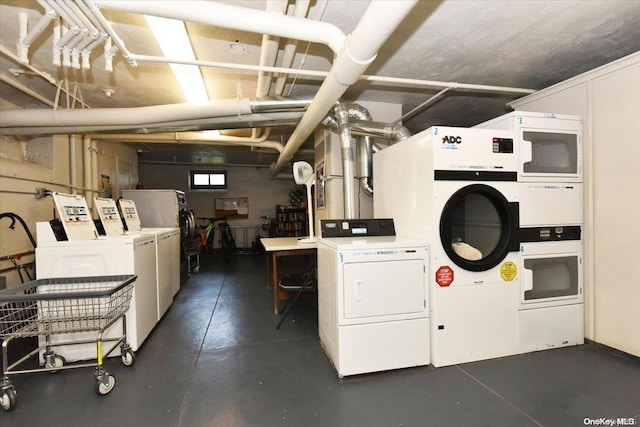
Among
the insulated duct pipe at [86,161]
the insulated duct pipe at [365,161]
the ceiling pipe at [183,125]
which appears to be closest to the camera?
the ceiling pipe at [183,125]

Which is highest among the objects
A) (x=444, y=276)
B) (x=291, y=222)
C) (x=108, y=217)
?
(x=108, y=217)

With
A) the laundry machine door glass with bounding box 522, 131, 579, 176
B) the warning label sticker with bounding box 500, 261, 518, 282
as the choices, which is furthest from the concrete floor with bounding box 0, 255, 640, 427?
the laundry machine door glass with bounding box 522, 131, 579, 176

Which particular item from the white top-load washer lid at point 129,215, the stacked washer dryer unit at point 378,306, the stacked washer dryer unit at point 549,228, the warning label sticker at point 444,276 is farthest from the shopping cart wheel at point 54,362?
the stacked washer dryer unit at point 549,228

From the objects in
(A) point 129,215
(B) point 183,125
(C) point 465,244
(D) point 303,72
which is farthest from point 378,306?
(A) point 129,215

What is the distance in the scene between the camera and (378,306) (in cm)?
207

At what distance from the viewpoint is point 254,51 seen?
2.45m

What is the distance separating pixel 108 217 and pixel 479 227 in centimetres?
359

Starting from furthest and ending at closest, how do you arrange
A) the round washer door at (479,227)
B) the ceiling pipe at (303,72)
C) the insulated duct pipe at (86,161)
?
the insulated duct pipe at (86,161) < the round washer door at (479,227) < the ceiling pipe at (303,72)

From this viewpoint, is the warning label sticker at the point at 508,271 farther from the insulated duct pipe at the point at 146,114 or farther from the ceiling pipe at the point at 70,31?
the ceiling pipe at the point at 70,31

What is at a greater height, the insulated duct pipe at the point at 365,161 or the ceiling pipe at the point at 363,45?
the ceiling pipe at the point at 363,45

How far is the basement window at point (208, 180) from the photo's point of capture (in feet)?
27.4

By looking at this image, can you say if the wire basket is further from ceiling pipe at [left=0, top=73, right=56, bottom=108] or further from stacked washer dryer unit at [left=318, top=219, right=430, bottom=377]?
ceiling pipe at [left=0, top=73, right=56, bottom=108]

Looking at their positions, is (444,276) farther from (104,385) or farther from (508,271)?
(104,385)

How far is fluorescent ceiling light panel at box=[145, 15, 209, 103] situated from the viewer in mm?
1890
